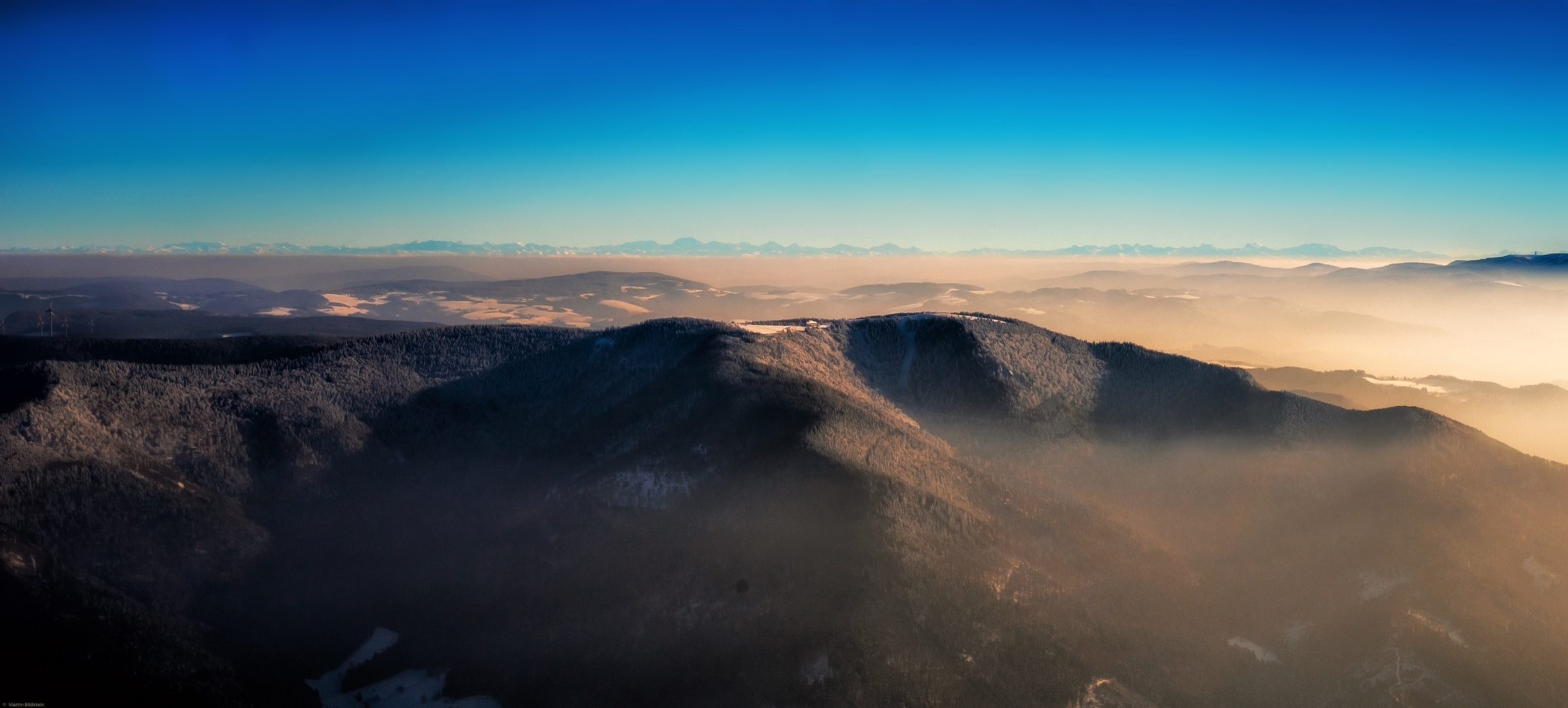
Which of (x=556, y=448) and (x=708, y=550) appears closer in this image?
(x=708, y=550)

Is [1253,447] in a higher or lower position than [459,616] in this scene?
higher

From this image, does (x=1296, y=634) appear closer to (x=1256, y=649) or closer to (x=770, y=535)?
(x=1256, y=649)

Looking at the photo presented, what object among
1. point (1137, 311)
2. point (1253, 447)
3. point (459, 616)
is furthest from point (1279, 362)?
point (459, 616)

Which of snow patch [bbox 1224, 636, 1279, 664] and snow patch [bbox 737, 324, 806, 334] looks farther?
snow patch [bbox 737, 324, 806, 334]

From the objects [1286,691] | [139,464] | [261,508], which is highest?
[139,464]

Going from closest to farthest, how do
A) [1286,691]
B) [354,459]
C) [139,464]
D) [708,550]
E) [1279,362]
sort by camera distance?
[1286,691] → [708,550] → [139,464] → [354,459] → [1279,362]

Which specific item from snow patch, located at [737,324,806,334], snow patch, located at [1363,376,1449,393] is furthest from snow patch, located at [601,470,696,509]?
snow patch, located at [1363,376,1449,393]

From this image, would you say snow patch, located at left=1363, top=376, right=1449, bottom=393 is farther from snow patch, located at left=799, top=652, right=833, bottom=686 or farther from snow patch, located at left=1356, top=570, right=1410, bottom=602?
snow patch, located at left=799, top=652, right=833, bottom=686

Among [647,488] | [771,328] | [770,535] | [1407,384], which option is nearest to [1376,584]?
[770,535]

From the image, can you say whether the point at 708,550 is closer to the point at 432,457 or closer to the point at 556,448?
the point at 556,448
